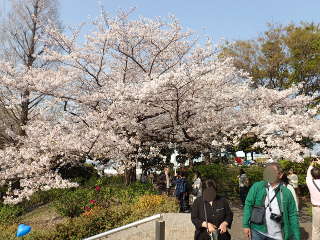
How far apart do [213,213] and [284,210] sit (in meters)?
0.94

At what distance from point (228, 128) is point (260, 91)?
8.38 feet

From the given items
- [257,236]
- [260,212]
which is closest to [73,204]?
[257,236]

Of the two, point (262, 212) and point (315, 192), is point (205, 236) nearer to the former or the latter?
point (262, 212)

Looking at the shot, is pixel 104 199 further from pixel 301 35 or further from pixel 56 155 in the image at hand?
pixel 301 35

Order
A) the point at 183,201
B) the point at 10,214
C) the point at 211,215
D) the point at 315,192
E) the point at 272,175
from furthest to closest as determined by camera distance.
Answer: the point at 10,214 → the point at 183,201 → the point at 315,192 → the point at 211,215 → the point at 272,175

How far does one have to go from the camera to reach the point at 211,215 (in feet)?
14.0

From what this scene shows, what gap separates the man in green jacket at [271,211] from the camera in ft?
12.1

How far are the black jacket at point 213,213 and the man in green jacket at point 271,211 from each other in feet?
1.49

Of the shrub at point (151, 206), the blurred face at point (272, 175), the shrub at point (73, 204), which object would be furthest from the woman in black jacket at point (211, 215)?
the shrub at point (73, 204)

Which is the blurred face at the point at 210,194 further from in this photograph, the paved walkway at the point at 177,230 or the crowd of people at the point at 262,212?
the paved walkway at the point at 177,230

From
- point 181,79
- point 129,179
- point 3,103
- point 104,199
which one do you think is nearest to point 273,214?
point 181,79

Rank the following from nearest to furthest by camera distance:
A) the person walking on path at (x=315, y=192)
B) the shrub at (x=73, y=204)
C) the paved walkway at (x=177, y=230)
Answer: the paved walkway at (x=177, y=230) < the person walking on path at (x=315, y=192) < the shrub at (x=73, y=204)

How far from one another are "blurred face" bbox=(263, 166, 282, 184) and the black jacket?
31.3 inches

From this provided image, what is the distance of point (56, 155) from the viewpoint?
Answer: 11.9 metres
